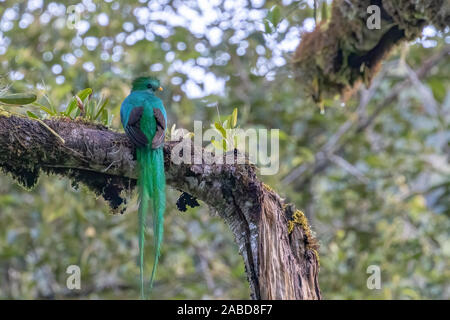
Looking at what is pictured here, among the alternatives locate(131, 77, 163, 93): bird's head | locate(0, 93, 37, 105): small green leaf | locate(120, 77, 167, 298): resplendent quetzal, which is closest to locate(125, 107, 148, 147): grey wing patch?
locate(120, 77, 167, 298): resplendent quetzal

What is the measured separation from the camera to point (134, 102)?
2.78 metres

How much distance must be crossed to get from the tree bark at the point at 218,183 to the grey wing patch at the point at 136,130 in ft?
0.14

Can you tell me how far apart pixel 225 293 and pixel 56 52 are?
2912 mm

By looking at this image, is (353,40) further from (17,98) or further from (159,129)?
(17,98)

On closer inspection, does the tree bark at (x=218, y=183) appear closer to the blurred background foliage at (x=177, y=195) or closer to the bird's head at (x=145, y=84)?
the bird's head at (x=145, y=84)

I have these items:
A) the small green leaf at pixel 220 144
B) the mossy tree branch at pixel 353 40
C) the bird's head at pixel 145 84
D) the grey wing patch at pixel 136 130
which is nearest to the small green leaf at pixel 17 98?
the grey wing patch at pixel 136 130

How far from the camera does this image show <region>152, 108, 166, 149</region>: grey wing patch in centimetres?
227

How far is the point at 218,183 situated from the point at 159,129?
18.1 inches

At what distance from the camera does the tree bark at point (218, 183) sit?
2029 millimetres

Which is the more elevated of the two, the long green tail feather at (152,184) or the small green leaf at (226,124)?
the small green leaf at (226,124)

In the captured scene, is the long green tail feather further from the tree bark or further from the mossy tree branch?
the mossy tree branch

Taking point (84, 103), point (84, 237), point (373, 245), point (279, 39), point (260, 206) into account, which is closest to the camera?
point (260, 206)
